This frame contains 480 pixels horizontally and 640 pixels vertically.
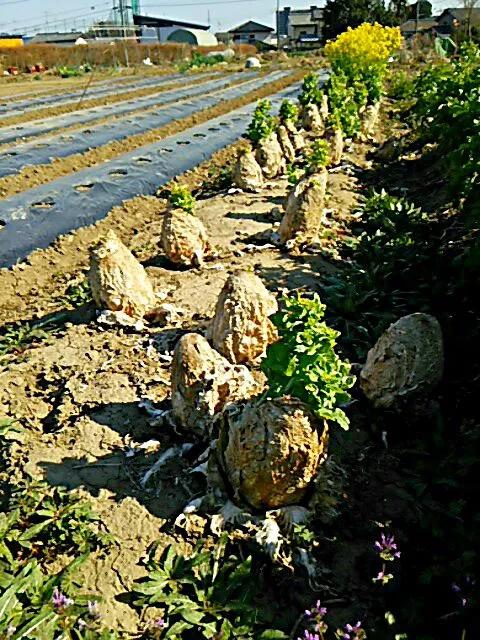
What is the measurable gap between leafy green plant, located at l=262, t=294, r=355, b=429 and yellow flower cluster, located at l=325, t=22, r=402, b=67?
1547cm

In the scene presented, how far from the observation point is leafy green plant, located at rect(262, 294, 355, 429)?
10.2 feet

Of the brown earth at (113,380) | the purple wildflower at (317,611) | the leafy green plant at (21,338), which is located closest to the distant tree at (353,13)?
the brown earth at (113,380)

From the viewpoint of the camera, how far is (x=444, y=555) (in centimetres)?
307

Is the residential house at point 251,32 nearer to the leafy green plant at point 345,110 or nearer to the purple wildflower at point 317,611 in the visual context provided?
the leafy green plant at point 345,110

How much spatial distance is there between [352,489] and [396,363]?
0.90 m

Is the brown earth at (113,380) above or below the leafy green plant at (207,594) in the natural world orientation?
above

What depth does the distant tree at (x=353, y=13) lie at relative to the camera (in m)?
48.3

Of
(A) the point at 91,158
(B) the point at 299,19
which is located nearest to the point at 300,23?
(B) the point at 299,19

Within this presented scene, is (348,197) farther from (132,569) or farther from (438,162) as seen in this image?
(132,569)

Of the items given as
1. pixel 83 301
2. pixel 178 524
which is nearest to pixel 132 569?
pixel 178 524

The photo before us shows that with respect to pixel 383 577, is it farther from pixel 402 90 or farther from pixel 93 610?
pixel 402 90

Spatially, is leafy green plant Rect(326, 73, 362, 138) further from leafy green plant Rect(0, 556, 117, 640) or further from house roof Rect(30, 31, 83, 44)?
house roof Rect(30, 31, 83, 44)

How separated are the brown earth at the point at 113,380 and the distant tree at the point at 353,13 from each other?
46800mm

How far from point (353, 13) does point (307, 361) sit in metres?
52.0
